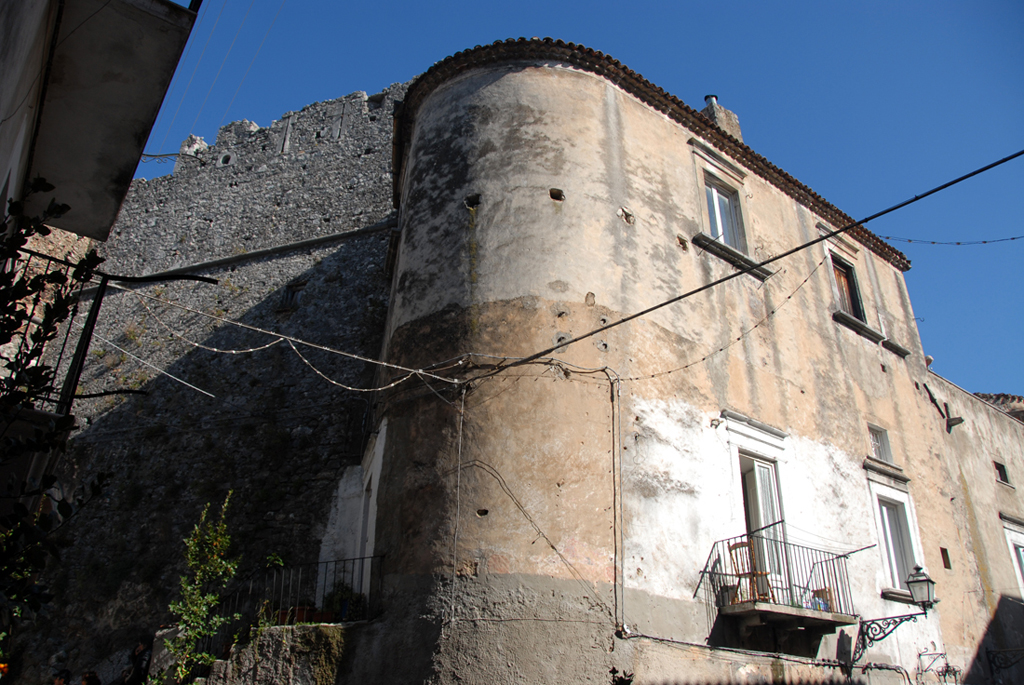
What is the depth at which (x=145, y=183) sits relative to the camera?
70.8ft

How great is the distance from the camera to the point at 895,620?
10836mm

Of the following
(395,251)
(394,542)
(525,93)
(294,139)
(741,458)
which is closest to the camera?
(394,542)

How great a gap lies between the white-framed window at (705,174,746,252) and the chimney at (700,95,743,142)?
2.79 meters

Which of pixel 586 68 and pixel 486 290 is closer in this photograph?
pixel 486 290

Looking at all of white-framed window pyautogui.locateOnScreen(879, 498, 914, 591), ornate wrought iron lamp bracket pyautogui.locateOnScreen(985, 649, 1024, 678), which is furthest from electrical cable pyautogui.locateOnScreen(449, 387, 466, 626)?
ornate wrought iron lamp bracket pyautogui.locateOnScreen(985, 649, 1024, 678)

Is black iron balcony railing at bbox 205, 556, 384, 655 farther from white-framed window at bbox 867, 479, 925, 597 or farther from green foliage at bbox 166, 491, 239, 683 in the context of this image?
white-framed window at bbox 867, 479, 925, 597

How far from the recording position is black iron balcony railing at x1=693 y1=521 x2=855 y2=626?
351 inches

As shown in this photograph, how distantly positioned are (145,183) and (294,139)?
14.8 feet

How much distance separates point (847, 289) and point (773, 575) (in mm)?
7081

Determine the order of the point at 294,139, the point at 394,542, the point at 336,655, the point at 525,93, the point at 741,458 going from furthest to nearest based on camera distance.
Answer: the point at 294,139, the point at 525,93, the point at 741,458, the point at 394,542, the point at 336,655

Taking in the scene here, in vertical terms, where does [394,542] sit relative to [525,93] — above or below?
below

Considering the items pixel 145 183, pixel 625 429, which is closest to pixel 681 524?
pixel 625 429

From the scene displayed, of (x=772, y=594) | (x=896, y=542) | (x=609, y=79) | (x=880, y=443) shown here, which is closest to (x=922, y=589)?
(x=896, y=542)

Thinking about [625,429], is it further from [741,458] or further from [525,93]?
[525,93]
